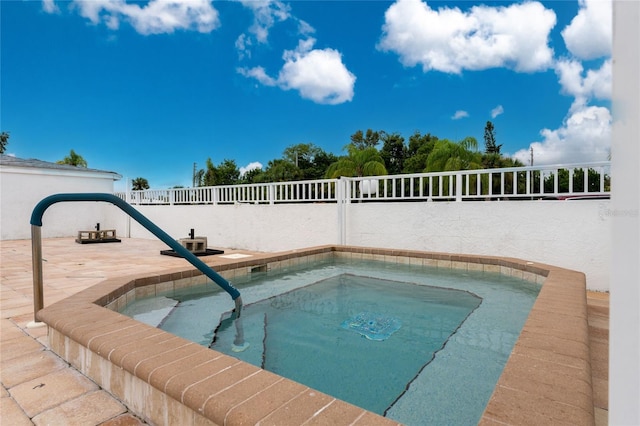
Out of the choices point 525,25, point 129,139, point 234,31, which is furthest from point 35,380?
point 129,139

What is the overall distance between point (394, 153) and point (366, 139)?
4443 mm

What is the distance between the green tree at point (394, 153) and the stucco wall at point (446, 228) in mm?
25927

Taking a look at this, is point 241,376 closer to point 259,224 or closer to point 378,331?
point 378,331

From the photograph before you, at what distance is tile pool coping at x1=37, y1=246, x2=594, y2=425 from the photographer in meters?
1.31

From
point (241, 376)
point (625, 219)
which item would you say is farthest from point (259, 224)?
point (625, 219)

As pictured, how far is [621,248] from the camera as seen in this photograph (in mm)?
495

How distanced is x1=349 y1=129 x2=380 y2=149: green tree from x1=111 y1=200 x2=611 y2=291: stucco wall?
2886 centimetres

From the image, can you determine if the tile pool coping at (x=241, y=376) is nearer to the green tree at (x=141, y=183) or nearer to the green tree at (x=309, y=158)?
the green tree at (x=309, y=158)

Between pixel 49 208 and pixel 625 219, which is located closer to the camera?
pixel 625 219

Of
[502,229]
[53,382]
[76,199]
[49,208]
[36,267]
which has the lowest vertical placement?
[53,382]

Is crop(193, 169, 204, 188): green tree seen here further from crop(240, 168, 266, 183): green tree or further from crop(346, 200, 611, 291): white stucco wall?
crop(346, 200, 611, 291): white stucco wall

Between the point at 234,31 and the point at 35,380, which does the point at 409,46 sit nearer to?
the point at 234,31

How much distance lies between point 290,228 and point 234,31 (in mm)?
20697

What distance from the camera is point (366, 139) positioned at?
3694cm
